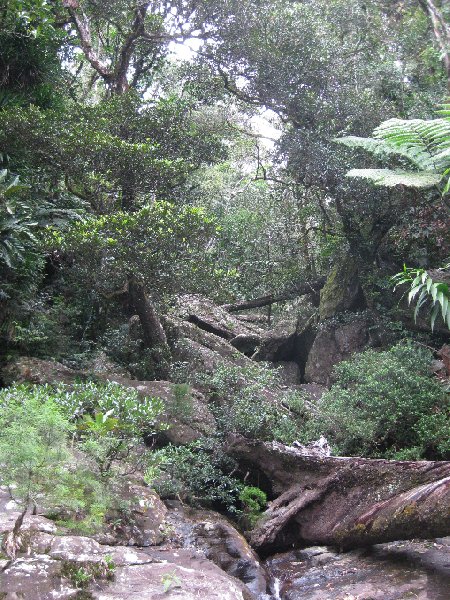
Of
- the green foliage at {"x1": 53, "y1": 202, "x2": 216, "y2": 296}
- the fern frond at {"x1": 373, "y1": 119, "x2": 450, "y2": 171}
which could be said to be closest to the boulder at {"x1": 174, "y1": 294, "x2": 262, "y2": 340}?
the green foliage at {"x1": 53, "y1": 202, "x2": 216, "y2": 296}

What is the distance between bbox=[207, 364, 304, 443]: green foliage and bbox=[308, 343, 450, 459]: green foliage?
1.52ft

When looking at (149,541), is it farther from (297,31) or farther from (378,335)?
(297,31)

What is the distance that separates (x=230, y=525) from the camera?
6121 millimetres

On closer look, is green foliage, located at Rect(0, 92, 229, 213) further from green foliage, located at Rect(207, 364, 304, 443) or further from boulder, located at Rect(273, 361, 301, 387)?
boulder, located at Rect(273, 361, 301, 387)

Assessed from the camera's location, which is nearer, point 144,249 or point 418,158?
point 418,158

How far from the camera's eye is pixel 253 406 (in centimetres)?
770

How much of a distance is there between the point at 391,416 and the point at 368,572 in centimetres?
290

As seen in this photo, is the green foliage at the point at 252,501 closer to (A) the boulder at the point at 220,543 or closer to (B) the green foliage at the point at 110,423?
(A) the boulder at the point at 220,543

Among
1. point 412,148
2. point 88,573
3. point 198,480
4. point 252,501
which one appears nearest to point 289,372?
point 252,501

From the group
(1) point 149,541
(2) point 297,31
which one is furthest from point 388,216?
(1) point 149,541

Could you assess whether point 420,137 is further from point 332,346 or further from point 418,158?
point 332,346

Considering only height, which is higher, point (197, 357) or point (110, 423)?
point (197, 357)

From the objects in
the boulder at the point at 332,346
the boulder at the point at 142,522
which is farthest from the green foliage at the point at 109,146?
the boulder at the point at 142,522

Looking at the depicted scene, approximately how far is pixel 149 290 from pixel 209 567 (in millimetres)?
4873
